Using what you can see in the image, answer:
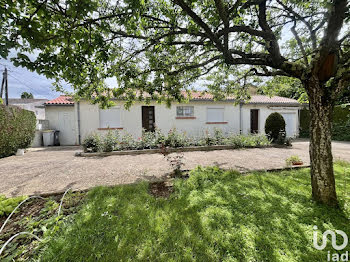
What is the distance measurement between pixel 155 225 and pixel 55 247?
119 cm

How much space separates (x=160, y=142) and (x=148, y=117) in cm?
385

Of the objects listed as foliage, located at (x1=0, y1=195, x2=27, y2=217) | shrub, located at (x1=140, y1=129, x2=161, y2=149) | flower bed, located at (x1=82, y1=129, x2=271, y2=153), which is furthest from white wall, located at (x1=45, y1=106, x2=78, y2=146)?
foliage, located at (x1=0, y1=195, x2=27, y2=217)

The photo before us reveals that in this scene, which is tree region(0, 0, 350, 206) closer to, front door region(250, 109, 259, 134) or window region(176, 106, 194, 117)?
window region(176, 106, 194, 117)

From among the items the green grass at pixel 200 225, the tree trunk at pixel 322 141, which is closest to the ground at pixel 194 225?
the green grass at pixel 200 225

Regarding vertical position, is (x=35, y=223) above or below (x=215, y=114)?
below

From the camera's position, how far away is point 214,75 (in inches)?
250

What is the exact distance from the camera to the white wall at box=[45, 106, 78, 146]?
11.1 metres

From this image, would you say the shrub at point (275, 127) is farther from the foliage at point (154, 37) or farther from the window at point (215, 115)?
the foliage at point (154, 37)

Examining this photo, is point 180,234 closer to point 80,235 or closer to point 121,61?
point 80,235

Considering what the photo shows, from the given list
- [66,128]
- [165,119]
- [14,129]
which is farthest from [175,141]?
[66,128]

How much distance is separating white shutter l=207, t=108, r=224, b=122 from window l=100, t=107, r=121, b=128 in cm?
691

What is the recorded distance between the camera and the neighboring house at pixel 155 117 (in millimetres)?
10359

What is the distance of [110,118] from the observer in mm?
10609

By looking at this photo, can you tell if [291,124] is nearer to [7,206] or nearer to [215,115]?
[215,115]
